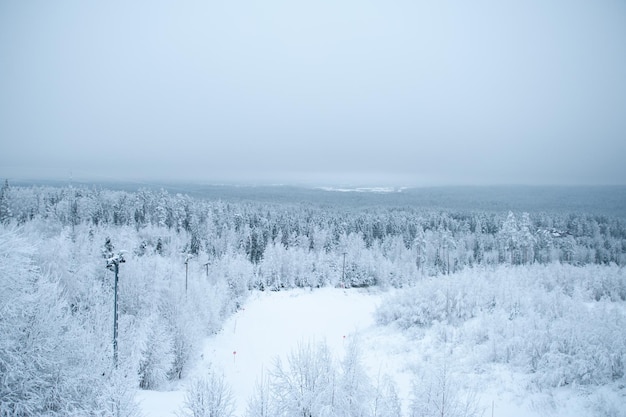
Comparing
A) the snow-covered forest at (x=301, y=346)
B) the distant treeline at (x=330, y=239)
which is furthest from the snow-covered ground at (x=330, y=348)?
the distant treeline at (x=330, y=239)

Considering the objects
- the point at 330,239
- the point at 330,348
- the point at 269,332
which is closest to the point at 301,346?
the point at 330,348

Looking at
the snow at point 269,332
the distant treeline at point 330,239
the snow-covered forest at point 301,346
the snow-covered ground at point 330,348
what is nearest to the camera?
the snow-covered forest at point 301,346

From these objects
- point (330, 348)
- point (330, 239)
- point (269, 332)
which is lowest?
point (269, 332)

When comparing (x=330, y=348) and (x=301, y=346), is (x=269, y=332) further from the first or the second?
(x=301, y=346)

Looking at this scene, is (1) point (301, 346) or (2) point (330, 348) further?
(2) point (330, 348)

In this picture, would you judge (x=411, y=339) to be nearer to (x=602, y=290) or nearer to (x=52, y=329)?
(x=602, y=290)

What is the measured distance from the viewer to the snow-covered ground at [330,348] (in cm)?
1376

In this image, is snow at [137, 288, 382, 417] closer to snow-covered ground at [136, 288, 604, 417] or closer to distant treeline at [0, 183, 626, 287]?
snow-covered ground at [136, 288, 604, 417]

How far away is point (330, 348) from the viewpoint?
71.8ft

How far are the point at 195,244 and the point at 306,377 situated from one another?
6114 centimetres

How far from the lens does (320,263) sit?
58500 mm

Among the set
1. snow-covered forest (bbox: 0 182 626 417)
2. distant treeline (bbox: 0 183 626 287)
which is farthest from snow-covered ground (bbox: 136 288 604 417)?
distant treeline (bbox: 0 183 626 287)

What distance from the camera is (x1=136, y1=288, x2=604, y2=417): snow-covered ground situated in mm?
13758

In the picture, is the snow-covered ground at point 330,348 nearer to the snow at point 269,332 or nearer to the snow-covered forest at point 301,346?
the snow at point 269,332
